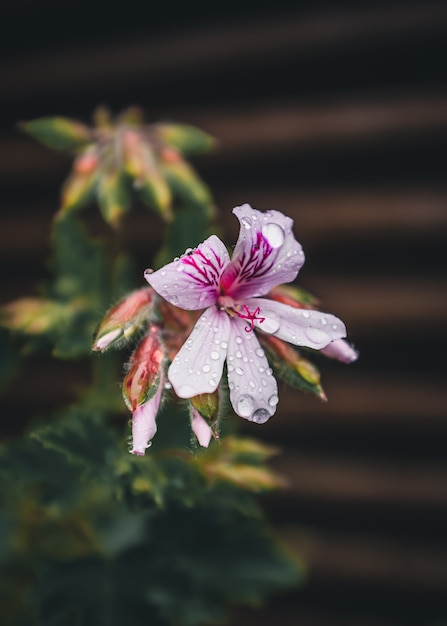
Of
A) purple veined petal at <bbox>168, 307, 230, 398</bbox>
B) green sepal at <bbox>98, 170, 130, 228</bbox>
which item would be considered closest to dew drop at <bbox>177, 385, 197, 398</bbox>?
purple veined petal at <bbox>168, 307, 230, 398</bbox>

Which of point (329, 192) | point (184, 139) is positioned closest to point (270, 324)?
point (184, 139)

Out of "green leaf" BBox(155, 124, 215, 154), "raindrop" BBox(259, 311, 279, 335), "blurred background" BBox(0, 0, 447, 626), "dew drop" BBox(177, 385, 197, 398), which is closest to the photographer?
"dew drop" BBox(177, 385, 197, 398)

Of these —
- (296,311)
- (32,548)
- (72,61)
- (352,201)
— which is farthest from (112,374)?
(72,61)

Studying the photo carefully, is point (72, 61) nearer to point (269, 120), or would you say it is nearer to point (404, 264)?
point (269, 120)

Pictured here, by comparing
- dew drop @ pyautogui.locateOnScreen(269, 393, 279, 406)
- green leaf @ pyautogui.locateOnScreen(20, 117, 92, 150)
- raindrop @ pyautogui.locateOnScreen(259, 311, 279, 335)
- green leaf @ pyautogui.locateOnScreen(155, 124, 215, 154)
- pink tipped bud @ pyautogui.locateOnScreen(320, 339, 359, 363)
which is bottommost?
dew drop @ pyautogui.locateOnScreen(269, 393, 279, 406)

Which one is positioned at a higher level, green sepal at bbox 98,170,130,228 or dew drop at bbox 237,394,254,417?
green sepal at bbox 98,170,130,228

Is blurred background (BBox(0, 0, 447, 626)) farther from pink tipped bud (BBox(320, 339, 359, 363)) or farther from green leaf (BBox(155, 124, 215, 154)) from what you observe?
pink tipped bud (BBox(320, 339, 359, 363))
